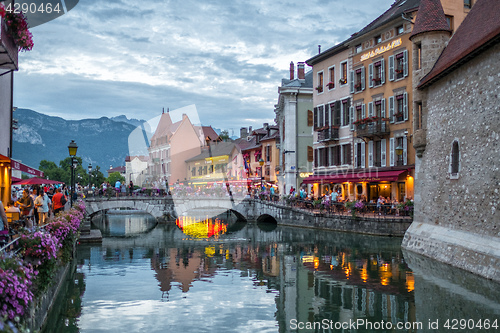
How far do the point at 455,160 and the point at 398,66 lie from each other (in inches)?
659

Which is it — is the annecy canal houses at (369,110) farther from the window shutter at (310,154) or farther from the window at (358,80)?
the window shutter at (310,154)

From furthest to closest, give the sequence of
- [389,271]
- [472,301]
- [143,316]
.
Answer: [389,271], [472,301], [143,316]

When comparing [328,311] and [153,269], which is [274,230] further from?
[328,311]

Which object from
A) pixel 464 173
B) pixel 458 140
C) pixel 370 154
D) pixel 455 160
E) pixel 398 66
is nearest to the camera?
pixel 464 173

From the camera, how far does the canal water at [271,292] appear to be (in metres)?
13.8

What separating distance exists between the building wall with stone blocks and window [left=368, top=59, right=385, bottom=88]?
46.3ft

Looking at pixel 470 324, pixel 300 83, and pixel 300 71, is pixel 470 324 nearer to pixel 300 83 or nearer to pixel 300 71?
pixel 300 83

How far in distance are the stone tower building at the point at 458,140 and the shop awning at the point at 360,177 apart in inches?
374

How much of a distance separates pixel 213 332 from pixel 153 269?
1020 centimetres

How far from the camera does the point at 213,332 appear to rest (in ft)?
42.9

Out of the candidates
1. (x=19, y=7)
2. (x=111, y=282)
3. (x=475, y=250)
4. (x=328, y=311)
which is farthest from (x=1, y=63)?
(x=475, y=250)

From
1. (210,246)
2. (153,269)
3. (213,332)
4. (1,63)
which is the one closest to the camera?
(213,332)

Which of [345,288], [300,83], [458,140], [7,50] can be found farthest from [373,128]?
[7,50]

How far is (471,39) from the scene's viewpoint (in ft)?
68.9
